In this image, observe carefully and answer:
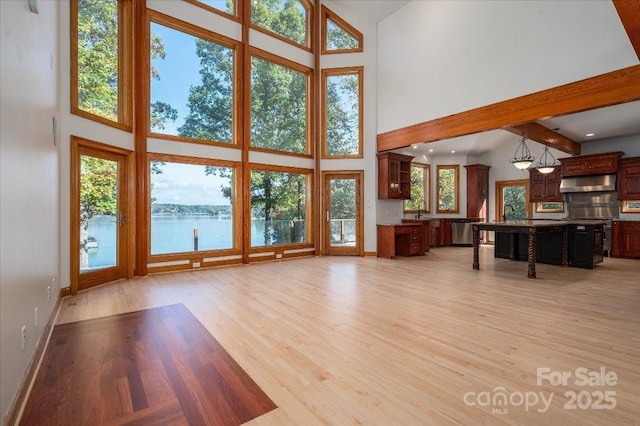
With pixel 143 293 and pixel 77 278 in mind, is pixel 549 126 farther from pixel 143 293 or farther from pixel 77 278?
pixel 77 278

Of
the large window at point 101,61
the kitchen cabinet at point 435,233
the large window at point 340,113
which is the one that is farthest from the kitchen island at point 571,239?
the large window at point 101,61

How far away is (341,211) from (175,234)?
3.87 m

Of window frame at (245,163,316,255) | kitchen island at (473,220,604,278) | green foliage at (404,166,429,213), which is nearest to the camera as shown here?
kitchen island at (473,220,604,278)

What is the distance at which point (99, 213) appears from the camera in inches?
187

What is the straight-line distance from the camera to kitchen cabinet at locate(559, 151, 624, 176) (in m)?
7.67

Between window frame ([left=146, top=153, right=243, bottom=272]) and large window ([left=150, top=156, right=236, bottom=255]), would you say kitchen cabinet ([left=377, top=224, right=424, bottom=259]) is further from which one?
large window ([left=150, top=156, right=236, bottom=255])

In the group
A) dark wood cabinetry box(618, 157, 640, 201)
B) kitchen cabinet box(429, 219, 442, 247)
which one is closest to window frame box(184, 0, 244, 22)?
kitchen cabinet box(429, 219, 442, 247)

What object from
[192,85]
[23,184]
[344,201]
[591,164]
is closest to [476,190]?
[591,164]

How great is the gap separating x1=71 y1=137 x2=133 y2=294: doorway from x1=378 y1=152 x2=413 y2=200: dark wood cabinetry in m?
5.34

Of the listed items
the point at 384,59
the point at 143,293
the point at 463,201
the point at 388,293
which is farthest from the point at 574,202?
the point at 143,293

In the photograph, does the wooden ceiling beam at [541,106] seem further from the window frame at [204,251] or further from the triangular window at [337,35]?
the window frame at [204,251]

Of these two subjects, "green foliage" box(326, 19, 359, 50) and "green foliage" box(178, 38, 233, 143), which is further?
"green foliage" box(326, 19, 359, 50)

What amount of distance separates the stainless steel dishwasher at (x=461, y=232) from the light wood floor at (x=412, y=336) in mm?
4337

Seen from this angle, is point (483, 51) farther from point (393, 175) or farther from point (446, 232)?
point (446, 232)
